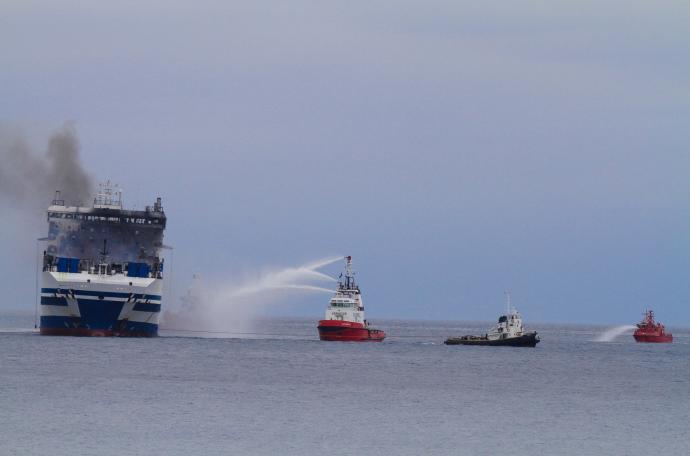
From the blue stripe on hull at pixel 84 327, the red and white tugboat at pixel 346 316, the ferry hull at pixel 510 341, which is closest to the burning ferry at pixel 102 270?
the blue stripe on hull at pixel 84 327

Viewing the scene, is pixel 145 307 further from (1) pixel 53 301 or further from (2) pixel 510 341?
(2) pixel 510 341

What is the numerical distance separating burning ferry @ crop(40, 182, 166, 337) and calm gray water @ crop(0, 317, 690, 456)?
9.23 feet

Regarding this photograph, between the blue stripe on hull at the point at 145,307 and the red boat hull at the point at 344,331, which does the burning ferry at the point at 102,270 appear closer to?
the blue stripe on hull at the point at 145,307

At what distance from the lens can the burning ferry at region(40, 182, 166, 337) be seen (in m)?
128

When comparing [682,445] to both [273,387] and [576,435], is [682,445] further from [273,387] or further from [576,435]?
[273,387]

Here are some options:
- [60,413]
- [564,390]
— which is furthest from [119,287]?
[60,413]

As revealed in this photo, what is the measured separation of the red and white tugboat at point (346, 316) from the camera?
470ft

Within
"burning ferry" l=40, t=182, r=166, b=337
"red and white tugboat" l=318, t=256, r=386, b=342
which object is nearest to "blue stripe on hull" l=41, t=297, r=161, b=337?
"burning ferry" l=40, t=182, r=166, b=337

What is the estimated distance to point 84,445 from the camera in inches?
2306

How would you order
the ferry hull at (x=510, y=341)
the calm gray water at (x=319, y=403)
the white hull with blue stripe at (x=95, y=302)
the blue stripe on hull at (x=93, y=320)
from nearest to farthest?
1. the calm gray water at (x=319, y=403)
2. the white hull with blue stripe at (x=95, y=302)
3. the blue stripe on hull at (x=93, y=320)
4. the ferry hull at (x=510, y=341)

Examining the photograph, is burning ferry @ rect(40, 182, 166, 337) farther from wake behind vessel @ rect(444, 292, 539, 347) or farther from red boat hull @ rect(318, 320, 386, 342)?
wake behind vessel @ rect(444, 292, 539, 347)

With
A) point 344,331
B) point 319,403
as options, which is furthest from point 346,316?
point 319,403

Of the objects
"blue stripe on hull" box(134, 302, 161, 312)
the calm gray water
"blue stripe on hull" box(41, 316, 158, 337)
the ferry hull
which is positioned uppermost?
→ "blue stripe on hull" box(134, 302, 161, 312)

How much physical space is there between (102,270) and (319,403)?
5901cm
